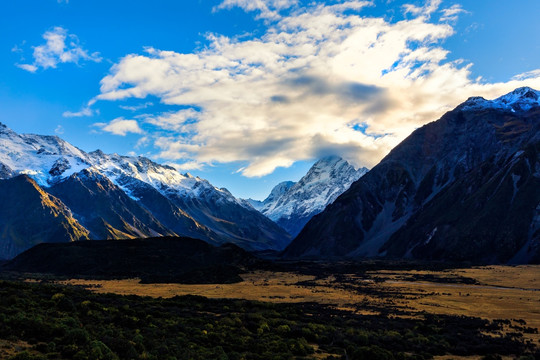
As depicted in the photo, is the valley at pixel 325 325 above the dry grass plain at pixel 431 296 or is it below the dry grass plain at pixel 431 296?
above

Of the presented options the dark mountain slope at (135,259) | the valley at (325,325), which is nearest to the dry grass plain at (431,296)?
the valley at (325,325)

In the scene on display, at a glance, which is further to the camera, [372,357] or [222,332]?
[222,332]

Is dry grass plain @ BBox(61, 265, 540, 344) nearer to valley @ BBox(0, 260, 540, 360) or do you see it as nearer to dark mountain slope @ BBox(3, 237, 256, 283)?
valley @ BBox(0, 260, 540, 360)

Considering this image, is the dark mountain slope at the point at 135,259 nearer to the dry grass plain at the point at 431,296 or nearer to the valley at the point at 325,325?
the dry grass plain at the point at 431,296

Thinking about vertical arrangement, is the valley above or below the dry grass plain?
above

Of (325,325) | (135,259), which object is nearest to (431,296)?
(325,325)

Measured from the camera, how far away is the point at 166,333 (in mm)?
36062

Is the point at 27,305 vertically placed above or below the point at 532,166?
below

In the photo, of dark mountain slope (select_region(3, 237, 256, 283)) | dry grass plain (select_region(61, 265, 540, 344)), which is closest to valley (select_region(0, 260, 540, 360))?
dry grass plain (select_region(61, 265, 540, 344))

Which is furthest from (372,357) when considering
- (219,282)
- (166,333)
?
(219,282)

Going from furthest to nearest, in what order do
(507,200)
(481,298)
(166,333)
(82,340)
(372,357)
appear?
(507,200) → (481,298) → (166,333) → (372,357) → (82,340)

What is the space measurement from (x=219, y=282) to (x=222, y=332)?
79.9 meters

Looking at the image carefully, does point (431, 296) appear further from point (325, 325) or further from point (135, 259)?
point (135, 259)

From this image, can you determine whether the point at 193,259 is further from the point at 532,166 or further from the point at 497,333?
the point at 532,166
